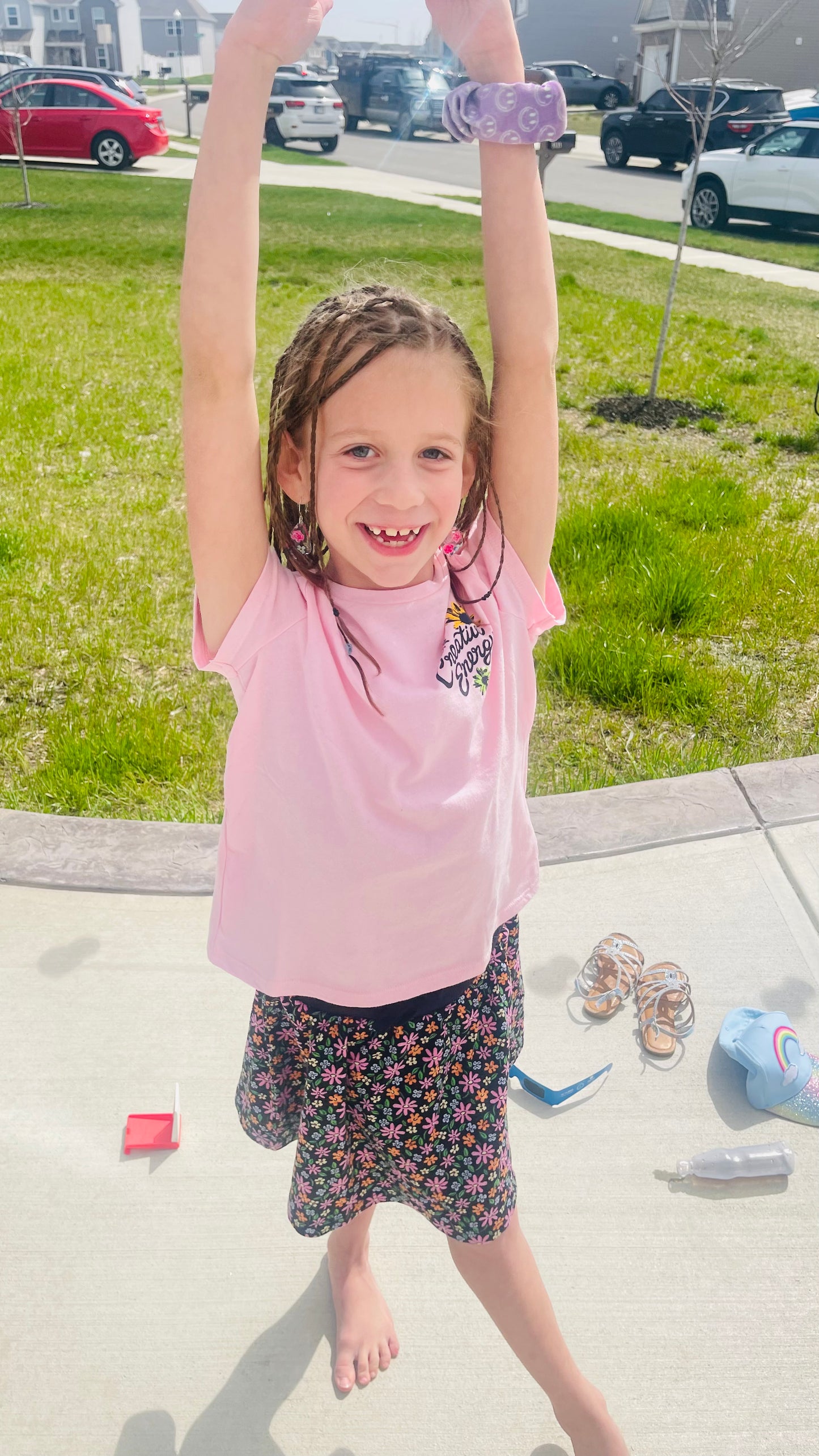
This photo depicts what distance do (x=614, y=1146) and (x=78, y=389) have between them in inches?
226

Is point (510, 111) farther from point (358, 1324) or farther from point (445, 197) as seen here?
point (445, 197)

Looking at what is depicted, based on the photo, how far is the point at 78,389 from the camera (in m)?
6.66

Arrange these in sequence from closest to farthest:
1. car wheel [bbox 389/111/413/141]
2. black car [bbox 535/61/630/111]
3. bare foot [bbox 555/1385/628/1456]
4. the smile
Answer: the smile
bare foot [bbox 555/1385/628/1456]
car wheel [bbox 389/111/413/141]
black car [bbox 535/61/630/111]

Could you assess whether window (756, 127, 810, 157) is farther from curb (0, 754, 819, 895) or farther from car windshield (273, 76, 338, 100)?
curb (0, 754, 819, 895)

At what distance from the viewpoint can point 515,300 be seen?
4.65 ft

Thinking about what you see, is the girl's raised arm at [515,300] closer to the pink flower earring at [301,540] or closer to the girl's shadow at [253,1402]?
the pink flower earring at [301,540]

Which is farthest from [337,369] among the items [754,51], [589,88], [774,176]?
[754,51]

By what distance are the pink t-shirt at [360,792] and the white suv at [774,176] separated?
13.7 metres

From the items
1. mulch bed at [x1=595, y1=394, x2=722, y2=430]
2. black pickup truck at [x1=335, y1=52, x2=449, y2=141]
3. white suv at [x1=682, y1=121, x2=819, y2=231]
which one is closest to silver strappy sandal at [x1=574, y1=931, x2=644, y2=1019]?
mulch bed at [x1=595, y1=394, x2=722, y2=430]

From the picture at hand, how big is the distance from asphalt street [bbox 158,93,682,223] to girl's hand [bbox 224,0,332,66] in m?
15.0

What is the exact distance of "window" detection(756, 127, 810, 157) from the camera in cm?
1359

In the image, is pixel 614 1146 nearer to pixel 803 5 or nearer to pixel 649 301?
pixel 649 301

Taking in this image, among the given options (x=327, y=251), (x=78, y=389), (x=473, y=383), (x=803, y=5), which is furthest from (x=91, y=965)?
(x=803, y=5)

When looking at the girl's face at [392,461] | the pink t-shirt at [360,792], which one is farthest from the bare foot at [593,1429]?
the girl's face at [392,461]
